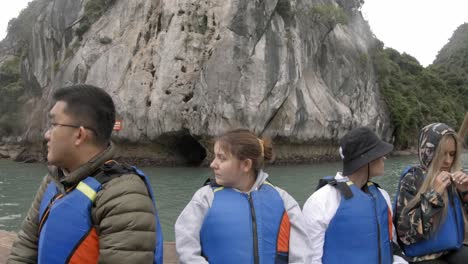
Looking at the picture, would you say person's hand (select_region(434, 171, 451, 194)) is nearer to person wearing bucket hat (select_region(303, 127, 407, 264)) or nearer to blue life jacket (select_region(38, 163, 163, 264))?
person wearing bucket hat (select_region(303, 127, 407, 264))

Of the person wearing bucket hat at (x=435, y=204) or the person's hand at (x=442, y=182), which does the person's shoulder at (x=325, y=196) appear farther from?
the person's hand at (x=442, y=182)

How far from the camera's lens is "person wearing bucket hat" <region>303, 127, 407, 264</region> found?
7.73 ft

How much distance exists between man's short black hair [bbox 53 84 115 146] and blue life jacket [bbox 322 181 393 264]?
1468 mm

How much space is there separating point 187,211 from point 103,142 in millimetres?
630

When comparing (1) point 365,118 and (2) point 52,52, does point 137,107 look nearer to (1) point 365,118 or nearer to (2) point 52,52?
(2) point 52,52

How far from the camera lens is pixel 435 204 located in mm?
2363

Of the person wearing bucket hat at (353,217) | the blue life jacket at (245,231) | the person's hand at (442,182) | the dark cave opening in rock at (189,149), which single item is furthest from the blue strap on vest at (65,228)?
the dark cave opening in rock at (189,149)

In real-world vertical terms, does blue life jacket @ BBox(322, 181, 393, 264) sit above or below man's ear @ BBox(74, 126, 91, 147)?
below

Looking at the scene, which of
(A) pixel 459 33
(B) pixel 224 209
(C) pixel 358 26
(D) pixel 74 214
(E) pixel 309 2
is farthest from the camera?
(A) pixel 459 33

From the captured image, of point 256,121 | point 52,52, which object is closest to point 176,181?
point 256,121

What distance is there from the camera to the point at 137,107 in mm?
22188

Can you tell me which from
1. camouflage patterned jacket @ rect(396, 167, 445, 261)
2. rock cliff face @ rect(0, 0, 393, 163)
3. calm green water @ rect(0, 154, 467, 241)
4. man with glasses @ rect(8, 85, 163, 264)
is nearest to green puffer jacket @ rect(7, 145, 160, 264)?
man with glasses @ rect(8, 85, 163, 264)

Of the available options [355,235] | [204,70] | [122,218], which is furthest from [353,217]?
[204,70]

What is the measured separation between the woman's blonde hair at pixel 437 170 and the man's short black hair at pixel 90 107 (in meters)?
1.96
